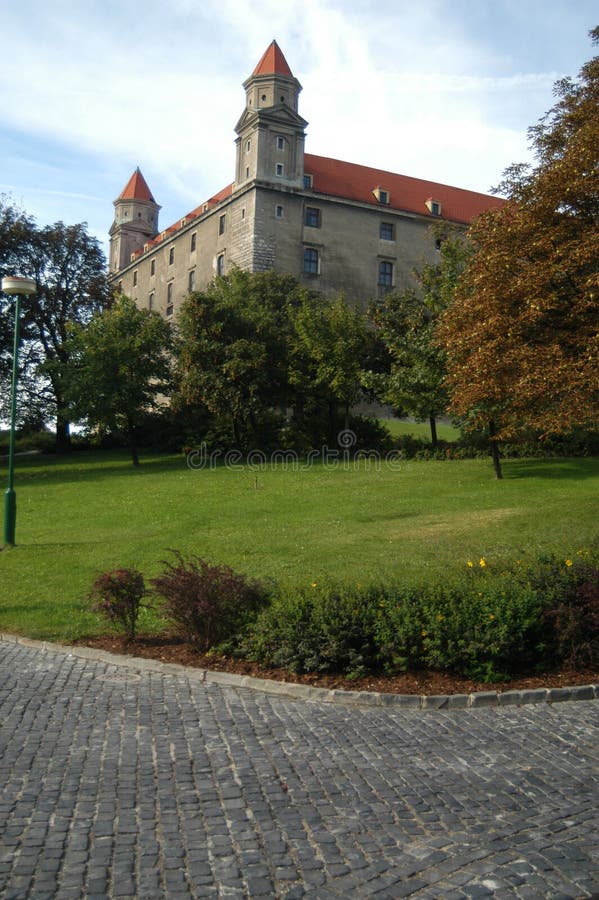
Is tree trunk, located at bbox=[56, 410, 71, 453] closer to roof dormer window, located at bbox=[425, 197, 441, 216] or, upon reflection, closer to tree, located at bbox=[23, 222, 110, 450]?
tree, located at bbox=[23, 222, 110, 450]

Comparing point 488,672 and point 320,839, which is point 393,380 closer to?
point 488,672

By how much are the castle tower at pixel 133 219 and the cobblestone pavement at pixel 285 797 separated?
298 ft

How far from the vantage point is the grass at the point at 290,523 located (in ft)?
44.7

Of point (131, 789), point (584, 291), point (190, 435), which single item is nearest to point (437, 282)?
point (190, 435)

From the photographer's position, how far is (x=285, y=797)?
5801mm

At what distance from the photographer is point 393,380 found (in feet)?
105

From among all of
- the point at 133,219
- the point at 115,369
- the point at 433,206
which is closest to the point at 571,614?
the point at 115,369

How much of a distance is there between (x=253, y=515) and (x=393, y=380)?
12341 mm

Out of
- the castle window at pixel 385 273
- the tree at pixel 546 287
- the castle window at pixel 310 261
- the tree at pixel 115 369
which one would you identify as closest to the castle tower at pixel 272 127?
the castle window at pixel 310 261

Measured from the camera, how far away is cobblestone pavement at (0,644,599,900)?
15.5 feet

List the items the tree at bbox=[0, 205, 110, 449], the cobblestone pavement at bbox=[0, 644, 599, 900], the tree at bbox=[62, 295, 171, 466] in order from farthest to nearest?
the tree at bbox=[0, 205, 110, 449], the tree at bbox=[62, 295, 171, 466], the cobblestone pavement at bbox=[0, 644, 599, 900]

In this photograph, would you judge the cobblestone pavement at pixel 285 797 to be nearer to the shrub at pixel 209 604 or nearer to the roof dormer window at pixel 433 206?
the shrub at pixel 209 604

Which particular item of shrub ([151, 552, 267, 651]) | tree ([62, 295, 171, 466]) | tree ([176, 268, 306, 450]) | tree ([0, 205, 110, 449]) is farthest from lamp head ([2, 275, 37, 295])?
tree ([0, 205, 110, 449])

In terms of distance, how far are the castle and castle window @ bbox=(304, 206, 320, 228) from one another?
0.09 m
